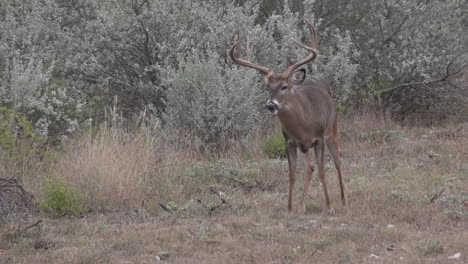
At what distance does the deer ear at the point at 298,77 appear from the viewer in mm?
8844

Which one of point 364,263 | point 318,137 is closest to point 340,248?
point 364,263

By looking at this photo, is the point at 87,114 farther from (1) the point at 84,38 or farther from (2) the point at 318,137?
(2) the point at 318,137

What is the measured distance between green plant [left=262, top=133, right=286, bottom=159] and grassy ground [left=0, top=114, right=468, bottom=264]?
0.16 metres

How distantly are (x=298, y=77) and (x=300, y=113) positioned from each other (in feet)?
1.42

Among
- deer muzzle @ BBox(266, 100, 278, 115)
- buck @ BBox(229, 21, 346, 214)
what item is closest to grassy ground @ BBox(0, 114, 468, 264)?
buck @ BBox(229, 21, 346, 214)

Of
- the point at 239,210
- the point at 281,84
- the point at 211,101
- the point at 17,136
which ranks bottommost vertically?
the point at 239,210

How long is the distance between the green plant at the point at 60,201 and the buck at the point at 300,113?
8.28 feet

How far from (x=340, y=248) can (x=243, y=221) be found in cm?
142

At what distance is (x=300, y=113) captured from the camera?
8.88m

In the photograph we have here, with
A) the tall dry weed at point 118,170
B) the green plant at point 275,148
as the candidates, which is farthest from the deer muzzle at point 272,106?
the green plant at point 275,148

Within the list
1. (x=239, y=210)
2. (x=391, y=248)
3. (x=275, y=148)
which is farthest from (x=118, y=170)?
(x=391, y=248)

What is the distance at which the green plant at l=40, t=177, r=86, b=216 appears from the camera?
874cm

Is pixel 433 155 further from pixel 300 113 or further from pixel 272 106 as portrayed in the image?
pixel 272 106

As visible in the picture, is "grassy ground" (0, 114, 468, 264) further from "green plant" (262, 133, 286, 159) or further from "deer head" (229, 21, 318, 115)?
"deer head" (229, 21, 318, 115)
